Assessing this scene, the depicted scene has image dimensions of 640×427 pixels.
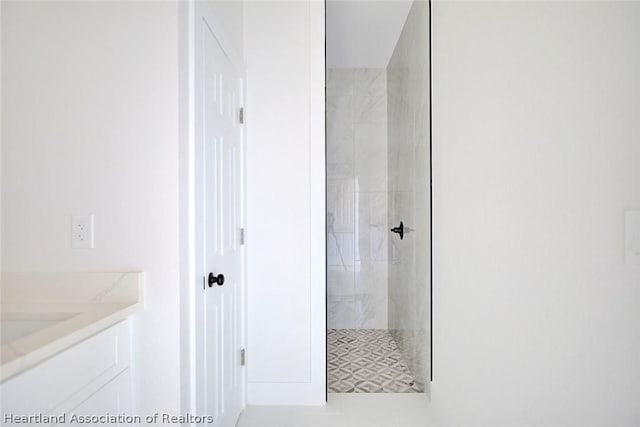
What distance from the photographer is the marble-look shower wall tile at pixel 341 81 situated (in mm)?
4273

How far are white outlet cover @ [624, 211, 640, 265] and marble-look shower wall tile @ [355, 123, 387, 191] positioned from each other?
3.14 meters

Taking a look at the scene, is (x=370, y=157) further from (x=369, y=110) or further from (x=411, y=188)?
(x=411, y=188)

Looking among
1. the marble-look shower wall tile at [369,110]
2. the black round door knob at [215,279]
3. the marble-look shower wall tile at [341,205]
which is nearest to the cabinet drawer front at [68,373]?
the black round door knob at [215,279]

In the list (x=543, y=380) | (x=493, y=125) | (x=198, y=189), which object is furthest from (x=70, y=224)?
(x=543, y=380)

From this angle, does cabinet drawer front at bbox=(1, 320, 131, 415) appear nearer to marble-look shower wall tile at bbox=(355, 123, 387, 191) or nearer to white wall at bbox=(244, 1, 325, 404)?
white wall at bbox=(244, 1, 325, 404)

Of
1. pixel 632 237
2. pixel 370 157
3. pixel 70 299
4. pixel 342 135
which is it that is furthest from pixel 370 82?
pixel 70 299

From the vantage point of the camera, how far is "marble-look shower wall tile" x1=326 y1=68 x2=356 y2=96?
4.27 meters

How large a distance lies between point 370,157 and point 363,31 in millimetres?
1234

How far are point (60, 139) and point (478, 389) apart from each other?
1558mm

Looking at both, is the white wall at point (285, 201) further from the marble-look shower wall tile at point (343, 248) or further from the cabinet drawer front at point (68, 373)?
the marble-look shower wall tile at point (343, 248)

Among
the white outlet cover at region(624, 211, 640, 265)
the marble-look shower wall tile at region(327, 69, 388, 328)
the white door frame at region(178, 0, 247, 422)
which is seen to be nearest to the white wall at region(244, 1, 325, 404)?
the white door frame at region(178, 0, 247, 422)

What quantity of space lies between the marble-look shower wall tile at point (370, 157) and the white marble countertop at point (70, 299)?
122 inches

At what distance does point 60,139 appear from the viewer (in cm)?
140

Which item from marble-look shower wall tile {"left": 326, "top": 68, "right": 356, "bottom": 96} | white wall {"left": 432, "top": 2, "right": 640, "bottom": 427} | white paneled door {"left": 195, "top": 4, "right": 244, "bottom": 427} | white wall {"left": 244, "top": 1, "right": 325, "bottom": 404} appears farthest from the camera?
marble-look shower wall tile {"left": 326, "top": 68, "right": 356, "bottom": 96}
